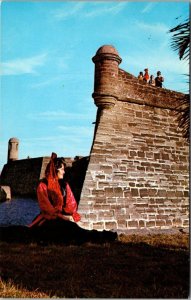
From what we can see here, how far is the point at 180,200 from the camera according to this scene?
10000 millimetres

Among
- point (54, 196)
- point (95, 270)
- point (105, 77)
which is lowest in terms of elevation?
point (95, 270)

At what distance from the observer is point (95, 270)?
457 cm

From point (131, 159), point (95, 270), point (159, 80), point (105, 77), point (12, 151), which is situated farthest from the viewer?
point (12, 151)

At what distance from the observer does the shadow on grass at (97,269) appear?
149 inches

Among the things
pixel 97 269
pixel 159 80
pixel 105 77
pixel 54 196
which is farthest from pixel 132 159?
pixel 97 269

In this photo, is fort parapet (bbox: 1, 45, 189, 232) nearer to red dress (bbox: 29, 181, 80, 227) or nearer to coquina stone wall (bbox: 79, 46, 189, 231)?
coquina stone wall (bbox: 79, 46, 189, 231)

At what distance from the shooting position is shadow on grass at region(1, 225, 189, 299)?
Answer: 3.78 meters

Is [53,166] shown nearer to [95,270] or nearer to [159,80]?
[95,270]

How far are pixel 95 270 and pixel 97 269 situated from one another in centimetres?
6

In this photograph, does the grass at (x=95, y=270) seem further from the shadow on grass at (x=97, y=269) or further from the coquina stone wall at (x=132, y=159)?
the coquina stone wall at (x=132, y=159)

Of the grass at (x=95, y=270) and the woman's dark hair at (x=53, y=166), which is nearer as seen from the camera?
the grass at (x=95, y=270)

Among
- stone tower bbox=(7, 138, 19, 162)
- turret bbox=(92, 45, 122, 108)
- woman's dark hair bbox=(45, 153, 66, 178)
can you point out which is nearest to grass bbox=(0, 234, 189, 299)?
woman's dark hair bbox=(45, 153, 66, 178)

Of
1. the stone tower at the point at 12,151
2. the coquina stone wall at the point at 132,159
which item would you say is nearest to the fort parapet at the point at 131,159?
the coquina stone wall at the point at 132,159

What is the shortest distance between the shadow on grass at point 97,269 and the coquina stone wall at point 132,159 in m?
2.22
